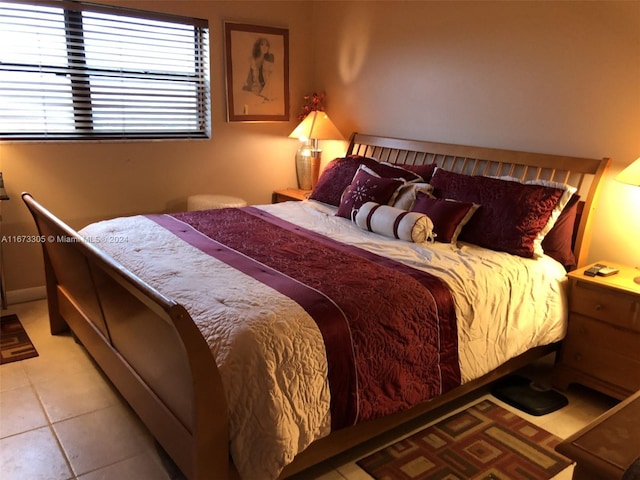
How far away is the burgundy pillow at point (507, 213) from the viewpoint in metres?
2.73

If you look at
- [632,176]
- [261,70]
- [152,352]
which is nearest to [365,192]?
[632,176]

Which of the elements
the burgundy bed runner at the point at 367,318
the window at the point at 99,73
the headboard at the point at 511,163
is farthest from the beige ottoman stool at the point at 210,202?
the burgundy bed runner at the point at 367,318

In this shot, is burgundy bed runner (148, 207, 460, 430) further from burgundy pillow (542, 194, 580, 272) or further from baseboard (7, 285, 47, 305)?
baseboard (7, 285, 47, 305)

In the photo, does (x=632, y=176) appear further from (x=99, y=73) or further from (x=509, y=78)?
(x=99, y=73)

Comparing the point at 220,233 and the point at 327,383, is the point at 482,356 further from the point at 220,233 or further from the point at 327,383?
the point at 220,233

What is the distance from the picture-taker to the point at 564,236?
9.28 ft

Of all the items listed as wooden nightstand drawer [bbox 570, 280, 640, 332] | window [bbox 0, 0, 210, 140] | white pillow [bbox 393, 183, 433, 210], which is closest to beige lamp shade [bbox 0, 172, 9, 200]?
window [bbox 0, 0, 210, 140]

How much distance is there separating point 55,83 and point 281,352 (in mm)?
2914

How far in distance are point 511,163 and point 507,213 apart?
549 millimetres

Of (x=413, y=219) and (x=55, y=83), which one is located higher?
(x=55, y=83)

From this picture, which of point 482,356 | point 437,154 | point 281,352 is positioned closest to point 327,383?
point 281,352

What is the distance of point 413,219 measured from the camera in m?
2.87

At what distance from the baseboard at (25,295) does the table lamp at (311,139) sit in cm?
226

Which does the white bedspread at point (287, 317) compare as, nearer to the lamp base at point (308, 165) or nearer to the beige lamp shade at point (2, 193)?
the beige lamp shade at point (2, 193)
